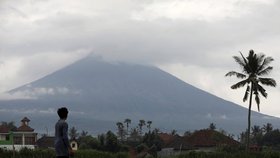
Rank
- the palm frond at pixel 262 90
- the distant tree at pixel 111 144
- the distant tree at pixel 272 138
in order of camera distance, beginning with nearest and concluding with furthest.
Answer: the palm frond at pixel 262 90 < the distant tree at pixel 111 144 < the distant tree at pixel 272 138

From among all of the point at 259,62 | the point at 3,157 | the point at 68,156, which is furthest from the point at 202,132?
the point at 68,156

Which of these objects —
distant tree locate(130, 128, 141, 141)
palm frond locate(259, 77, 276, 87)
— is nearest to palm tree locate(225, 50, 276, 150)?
palm frond locate(259, 77, 276, 87)

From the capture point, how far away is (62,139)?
13328 millimetres

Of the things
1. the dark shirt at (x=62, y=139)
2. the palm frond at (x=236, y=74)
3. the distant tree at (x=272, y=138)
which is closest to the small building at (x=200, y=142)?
the distant tree at (x=272, y=138)

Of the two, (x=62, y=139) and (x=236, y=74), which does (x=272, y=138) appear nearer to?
(x=236, y=74)

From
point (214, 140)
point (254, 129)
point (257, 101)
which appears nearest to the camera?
point (257, 101)

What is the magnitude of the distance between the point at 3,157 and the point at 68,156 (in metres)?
18.7

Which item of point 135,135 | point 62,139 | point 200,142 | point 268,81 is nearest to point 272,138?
point 200,142

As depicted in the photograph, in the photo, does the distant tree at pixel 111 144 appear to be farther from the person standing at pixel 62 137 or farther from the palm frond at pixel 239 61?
the person standing at pixel 62 137

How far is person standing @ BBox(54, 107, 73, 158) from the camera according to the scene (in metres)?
13.3

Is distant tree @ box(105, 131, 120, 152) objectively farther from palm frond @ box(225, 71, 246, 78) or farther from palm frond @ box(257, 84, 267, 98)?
palm frond @ box(257, 84, 267, 98)

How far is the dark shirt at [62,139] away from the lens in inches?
523

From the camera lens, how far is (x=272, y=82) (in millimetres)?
48812

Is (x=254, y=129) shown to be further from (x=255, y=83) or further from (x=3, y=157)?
(x=3, y=157)
